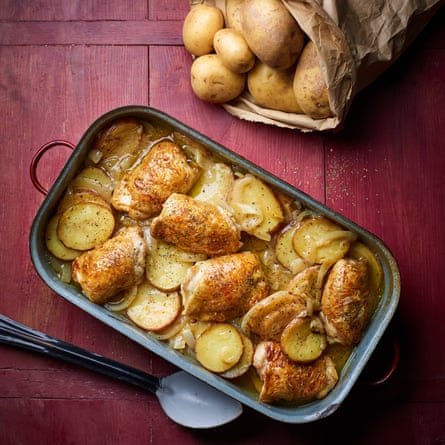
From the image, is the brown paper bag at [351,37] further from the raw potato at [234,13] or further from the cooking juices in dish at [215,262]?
the cooking juices in dish at [215,262]

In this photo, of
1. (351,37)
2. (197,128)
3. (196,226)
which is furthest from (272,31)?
(196,226)

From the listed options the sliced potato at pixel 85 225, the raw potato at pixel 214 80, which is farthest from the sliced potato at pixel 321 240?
the sliced potato at pixel 85 225

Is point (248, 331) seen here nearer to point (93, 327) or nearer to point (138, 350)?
point (138, 350)

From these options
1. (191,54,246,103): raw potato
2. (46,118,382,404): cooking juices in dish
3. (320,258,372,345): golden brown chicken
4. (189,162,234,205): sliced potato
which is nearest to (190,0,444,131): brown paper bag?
(191,54,246,103): raw potato

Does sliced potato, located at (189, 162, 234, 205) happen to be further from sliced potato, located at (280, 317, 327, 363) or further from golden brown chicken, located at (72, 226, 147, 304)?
sliced potato, located at (280, 317, 327, 363)

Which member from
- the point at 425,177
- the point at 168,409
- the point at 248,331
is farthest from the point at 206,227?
the point at 425,177
